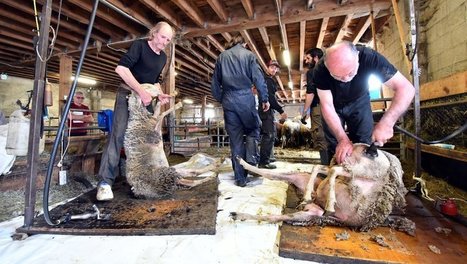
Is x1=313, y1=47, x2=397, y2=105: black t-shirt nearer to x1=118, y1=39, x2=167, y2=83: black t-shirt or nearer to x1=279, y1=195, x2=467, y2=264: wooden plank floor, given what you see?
x1=279, y1=195, x2=467, y2=264: wooden plank floor

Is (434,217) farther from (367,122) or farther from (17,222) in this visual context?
(17,222)

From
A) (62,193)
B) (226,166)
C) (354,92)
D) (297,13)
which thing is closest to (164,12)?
(297,13)

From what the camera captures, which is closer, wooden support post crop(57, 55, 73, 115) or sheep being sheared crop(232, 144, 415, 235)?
sheep being sheared crop(232, 144, 415, 235)

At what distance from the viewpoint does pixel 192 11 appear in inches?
166

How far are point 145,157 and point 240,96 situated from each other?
1.15 m

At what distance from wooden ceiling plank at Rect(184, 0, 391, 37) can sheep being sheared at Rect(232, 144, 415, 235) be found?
331 centimetres

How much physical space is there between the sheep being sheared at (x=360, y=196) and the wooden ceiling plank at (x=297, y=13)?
331 centimetres

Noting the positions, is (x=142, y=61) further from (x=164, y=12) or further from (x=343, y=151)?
(x=164, y=12)

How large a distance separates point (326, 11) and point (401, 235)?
3769mm

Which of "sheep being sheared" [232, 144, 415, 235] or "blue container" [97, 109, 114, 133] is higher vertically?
"blue container" [97, 109, 114, 133]

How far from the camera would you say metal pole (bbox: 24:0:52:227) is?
1.60 m

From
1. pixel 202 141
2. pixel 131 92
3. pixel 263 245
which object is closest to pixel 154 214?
pixel 263 245

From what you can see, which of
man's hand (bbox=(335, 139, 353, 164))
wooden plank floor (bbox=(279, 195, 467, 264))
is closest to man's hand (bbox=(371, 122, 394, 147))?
man's hand (bbox=(335, 139, 353, 164))

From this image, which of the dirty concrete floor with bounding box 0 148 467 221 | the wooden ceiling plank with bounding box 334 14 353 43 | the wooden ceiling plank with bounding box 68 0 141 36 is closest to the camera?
the dirty concrete floor with bounding box 0 148 467 221
